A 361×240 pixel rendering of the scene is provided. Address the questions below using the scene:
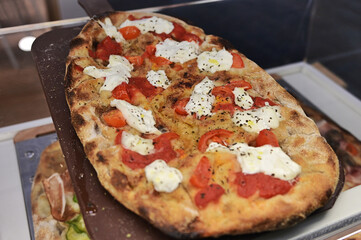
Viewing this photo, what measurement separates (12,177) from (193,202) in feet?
5.99

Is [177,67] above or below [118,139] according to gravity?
above

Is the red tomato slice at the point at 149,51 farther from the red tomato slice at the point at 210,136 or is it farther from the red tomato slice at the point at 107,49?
Result: the red tomato slice at the point at 210,136

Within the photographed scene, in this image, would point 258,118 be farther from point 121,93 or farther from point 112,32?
point 112,32

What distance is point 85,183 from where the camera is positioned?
6.25 feet

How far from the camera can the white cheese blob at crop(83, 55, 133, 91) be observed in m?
2.37

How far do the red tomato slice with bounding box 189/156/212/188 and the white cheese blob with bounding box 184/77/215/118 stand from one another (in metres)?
0.43

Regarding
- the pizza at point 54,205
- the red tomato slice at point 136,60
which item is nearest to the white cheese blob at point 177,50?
the red tomato slice at point 136,60

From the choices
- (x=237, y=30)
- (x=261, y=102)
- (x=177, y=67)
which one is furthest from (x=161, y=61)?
(x=237, y=30)

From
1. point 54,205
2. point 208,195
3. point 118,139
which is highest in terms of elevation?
point 118,139

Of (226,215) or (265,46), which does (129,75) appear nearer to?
(226,215)

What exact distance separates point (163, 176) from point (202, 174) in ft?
0.61

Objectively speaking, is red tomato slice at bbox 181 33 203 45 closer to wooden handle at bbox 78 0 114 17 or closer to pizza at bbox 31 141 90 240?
wooden handle at bbox 78 0 114 17

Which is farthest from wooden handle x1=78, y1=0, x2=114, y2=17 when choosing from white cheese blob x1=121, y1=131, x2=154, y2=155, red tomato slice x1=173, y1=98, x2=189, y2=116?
white cheese blob x1=121, y1=131, x2=154, y2=155

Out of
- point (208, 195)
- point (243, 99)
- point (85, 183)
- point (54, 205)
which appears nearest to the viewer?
point (208, 195)
